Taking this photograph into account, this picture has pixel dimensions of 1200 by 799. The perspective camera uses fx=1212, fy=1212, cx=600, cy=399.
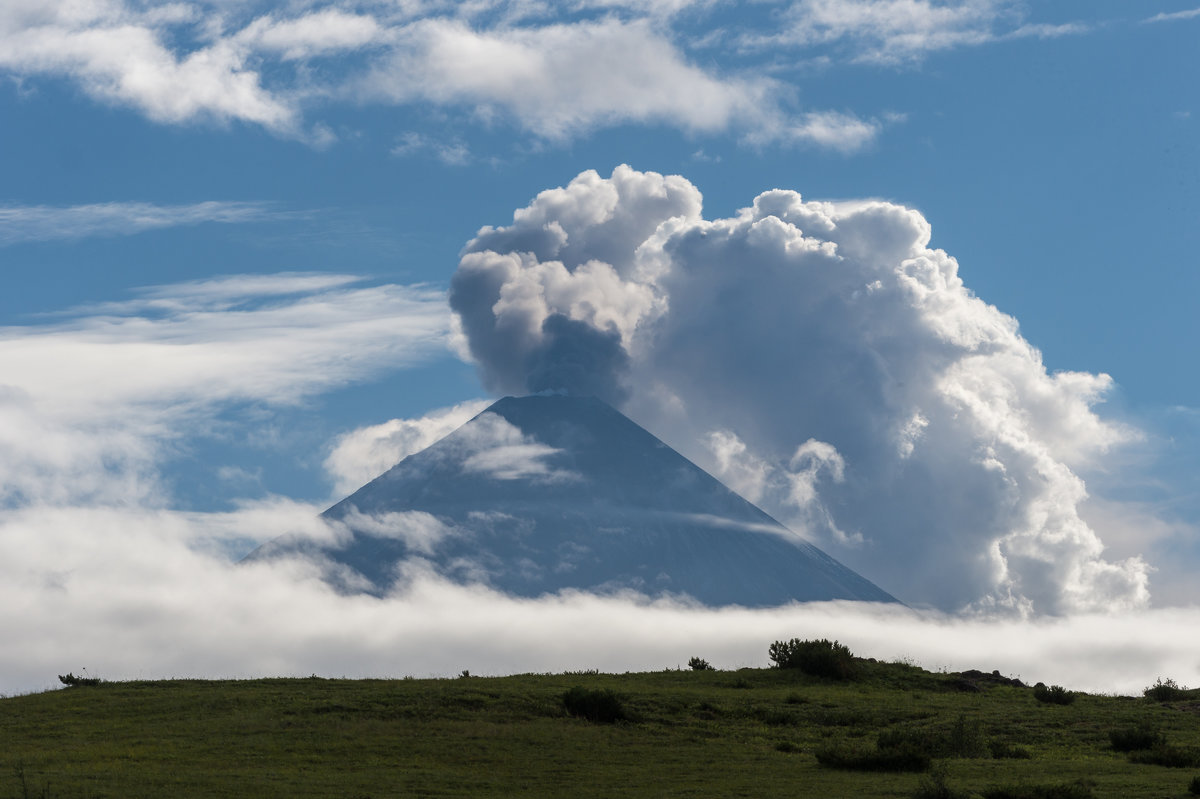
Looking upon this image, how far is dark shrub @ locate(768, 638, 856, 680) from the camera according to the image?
157ft

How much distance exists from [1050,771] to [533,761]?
519 inches

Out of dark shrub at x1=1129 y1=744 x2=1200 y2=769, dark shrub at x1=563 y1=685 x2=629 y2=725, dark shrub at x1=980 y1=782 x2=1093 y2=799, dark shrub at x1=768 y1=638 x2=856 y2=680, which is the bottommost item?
dark shrub at x1=980 y1=782 x2=1093 y2=799

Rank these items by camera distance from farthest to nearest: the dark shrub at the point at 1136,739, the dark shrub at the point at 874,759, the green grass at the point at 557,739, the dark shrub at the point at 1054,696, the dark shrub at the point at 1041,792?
the dark shrub at the point at 1054,696 → the dark shrub at the point at 1136,739 → the dark shrub at the point at 874,759 → the green grass at the point at 557,739 → the dark shrub at the point at 1041,792

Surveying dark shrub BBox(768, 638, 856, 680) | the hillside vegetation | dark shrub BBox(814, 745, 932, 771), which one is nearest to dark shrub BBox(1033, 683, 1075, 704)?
the hillside vegetation

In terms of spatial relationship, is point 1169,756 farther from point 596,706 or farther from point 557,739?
point 557,739

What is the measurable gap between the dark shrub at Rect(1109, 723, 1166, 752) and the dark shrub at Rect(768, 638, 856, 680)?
44.0 ft

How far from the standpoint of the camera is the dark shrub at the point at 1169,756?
31859mm

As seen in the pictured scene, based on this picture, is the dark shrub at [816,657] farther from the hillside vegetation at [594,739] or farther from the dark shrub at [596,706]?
the dark shrub at [596,706]

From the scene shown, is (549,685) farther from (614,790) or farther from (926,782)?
(926,782)

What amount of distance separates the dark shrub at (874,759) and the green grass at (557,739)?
16 centimetres

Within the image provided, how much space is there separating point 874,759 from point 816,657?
56.2 ft

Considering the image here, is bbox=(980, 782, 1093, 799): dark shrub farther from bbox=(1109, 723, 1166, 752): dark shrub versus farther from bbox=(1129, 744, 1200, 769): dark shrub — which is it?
bbox=(1109, 723, 1166, 752): dark shrub

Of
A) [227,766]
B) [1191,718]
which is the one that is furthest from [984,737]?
[227,766]

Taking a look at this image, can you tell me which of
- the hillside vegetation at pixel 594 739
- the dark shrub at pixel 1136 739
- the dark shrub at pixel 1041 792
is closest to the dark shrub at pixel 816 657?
the hillside vegetation at pixel 594 739
